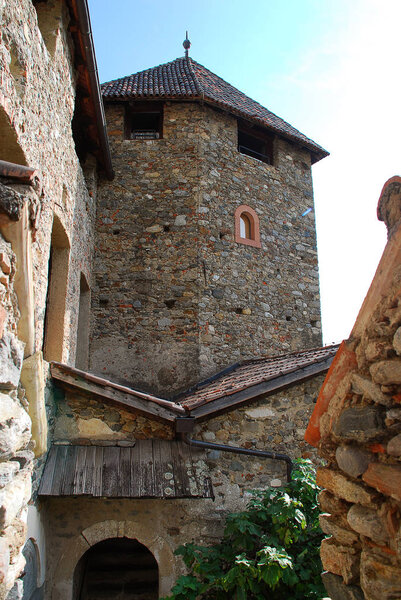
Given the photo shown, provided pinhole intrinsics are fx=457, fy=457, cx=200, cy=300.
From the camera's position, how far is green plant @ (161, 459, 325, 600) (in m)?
4.35

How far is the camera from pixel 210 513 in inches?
213

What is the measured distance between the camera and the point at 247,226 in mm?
9781

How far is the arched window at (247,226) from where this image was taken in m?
9.45

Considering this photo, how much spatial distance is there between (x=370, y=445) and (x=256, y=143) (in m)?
9.73

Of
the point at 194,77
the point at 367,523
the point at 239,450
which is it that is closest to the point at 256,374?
the point at 239,450

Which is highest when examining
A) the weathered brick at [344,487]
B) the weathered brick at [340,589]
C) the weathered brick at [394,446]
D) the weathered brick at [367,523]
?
the weathered brick at [394,446]

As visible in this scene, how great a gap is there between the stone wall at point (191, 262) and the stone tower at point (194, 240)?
21mm

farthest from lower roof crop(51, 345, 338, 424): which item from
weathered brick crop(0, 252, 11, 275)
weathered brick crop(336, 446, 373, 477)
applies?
weathered brick crop(0, 252, 11, 275)

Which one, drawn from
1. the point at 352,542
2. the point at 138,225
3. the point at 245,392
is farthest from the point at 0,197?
the point at 138,225

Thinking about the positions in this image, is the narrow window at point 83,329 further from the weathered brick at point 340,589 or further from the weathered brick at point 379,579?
the weathered brick at point 379,579

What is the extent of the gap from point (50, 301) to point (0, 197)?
14.6 feet

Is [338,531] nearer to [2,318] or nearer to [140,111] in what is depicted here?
[2,318]

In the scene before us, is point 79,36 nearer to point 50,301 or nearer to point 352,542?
point 50,301

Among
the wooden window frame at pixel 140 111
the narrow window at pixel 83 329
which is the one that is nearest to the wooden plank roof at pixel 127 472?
the narrow window at pixel 83 329
